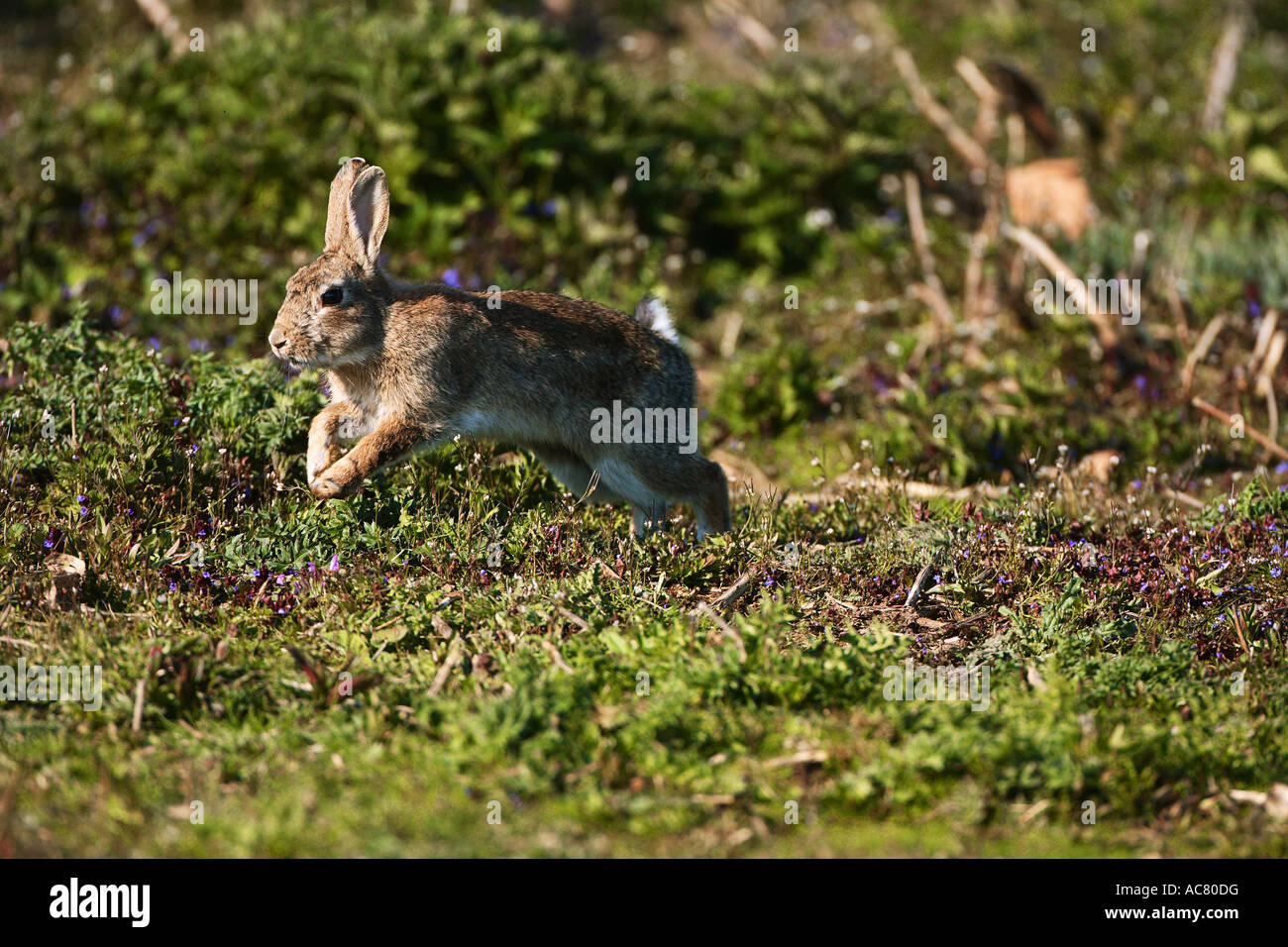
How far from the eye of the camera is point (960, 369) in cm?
912

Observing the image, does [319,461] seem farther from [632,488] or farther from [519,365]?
[632,488]

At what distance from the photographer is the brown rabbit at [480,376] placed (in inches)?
244

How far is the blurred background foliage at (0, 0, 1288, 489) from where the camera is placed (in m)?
8.95

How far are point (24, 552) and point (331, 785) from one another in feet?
7.56

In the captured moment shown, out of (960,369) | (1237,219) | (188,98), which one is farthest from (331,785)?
(1237,219)

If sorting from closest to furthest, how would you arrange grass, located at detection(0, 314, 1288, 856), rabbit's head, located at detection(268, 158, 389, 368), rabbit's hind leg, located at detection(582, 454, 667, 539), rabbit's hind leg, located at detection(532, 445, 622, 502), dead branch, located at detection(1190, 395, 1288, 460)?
grass, located at detection(0, 314, 1288, 856), rabbit's head, located at detection(268, 158, 389, 368), rabbit's hind leg, located at detection(582, 454, 667, 539), rabbit's hind leg, located at detection(532, 445, 622, 502), dead branch, located at detection(1190, 395, 1288, 460)

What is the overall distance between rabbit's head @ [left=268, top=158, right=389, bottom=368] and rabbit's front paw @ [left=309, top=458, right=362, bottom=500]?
539 millimetres

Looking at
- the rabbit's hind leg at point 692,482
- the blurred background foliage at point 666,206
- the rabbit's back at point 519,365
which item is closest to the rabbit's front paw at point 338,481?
the rabbit's back at point 519,365

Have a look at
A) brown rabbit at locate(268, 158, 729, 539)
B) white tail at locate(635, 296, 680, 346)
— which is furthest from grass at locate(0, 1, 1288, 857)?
white tail at locate(635, 296, 680, 346)

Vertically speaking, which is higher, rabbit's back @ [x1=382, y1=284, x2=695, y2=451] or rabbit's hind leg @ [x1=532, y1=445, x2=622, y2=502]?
rabbit's back @ [x1=382, y1=284, x2=695, y2=451]

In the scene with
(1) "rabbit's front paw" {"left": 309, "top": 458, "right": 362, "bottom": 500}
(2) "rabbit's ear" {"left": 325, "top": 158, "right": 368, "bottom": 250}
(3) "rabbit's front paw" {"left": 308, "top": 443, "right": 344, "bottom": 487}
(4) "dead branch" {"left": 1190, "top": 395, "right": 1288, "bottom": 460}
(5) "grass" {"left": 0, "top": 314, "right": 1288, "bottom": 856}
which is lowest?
(5) "grass" {"left": 0, "top": 314, "right": 1288, "bottom": 856}

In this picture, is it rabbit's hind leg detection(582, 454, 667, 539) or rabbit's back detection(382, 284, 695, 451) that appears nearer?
rabbit's back detection(382, 284, 695, 451)

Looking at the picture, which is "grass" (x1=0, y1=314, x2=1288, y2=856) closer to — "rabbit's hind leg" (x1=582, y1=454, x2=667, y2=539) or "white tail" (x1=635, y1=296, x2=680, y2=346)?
"rabbit's hind leg" (x1=582, y1=454, x2=667, y2=539)

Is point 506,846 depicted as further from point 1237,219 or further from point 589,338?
point 1237,219
